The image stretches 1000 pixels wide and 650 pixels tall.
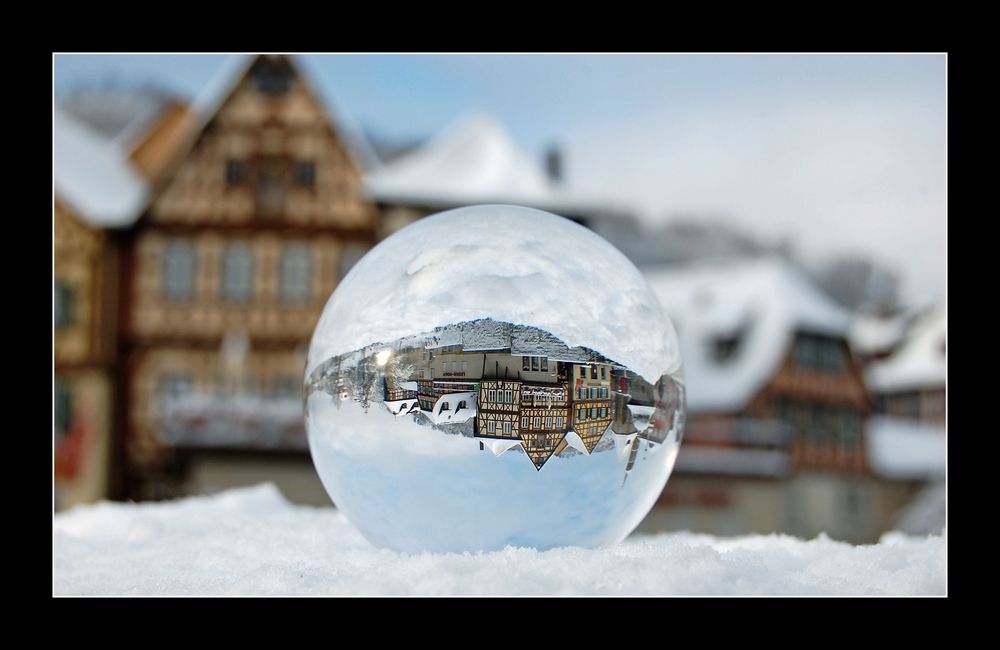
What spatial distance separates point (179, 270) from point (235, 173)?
2.64m

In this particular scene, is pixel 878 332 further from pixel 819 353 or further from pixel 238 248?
pixel 238 248

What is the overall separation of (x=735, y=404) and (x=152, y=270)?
53.5 ft

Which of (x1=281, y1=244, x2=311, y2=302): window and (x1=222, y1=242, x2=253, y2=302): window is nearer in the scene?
(x1=281, y1=244, x2=311, y2=302): window

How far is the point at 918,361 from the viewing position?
38.2 m

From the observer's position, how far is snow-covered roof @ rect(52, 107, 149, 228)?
2433cm

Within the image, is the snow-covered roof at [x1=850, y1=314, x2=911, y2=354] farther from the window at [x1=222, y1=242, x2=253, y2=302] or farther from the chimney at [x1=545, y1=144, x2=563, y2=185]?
the window at [x1=222, y1=242, x2=253, y2=302]

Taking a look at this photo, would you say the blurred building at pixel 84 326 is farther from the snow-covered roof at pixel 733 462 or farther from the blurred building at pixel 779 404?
the blurred building at pixel 779 404

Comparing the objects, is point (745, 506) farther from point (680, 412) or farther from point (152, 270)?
point (680, 412)

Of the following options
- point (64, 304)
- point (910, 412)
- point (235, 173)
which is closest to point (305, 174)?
point (235, 173)

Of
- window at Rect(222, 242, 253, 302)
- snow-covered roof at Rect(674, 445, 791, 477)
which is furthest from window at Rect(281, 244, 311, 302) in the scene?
snow-covered roof at Rect(674, 445, 791, 477)

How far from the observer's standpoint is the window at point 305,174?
24516mm

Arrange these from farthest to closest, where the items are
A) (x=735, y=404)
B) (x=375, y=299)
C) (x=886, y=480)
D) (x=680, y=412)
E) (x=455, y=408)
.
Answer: (x=886, y=480) < (x=735, y=404) < (x=680, y=412) < (x=375, y=299) < (x=455, y=408)

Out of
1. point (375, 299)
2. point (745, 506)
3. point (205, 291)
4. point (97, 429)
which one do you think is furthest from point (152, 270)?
point (375, 299)

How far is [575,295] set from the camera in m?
4.46
